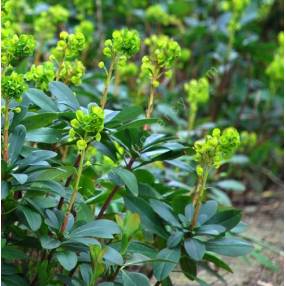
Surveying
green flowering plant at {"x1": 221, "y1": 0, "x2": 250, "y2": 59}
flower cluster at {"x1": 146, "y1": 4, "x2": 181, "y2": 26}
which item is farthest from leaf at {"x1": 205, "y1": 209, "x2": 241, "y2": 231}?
flower cluster at {"x1": 146, "y1": 4, "x2": 181, "y2": 26}

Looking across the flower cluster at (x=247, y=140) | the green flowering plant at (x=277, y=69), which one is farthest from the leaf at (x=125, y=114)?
the green flowering plant at (x=277, y=69)

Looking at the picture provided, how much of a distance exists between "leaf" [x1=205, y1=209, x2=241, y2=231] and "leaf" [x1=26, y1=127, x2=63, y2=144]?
0.43 metres

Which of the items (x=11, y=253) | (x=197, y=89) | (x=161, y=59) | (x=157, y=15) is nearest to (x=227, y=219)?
(x=161, y=59)

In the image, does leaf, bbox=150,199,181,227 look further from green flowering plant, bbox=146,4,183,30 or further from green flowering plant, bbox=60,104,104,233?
green flowering plant, bbox=146,4,183,30

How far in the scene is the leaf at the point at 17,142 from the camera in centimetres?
140

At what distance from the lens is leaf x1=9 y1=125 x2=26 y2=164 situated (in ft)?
4.60

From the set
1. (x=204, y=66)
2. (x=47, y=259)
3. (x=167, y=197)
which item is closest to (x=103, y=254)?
(x=47, y=259)

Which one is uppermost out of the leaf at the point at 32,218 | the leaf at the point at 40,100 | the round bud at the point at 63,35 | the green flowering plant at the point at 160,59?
the round bud at the point at 63,35

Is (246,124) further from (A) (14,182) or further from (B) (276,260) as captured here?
(A) (14,182)

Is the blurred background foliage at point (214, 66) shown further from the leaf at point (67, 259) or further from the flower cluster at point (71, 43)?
the leaf at point (67, 259)

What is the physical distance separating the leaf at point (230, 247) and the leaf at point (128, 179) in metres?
0.25

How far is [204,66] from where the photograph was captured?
377 cm

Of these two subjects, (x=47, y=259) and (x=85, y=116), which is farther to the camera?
(x=47, y=259)

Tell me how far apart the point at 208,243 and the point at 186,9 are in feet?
8.15
